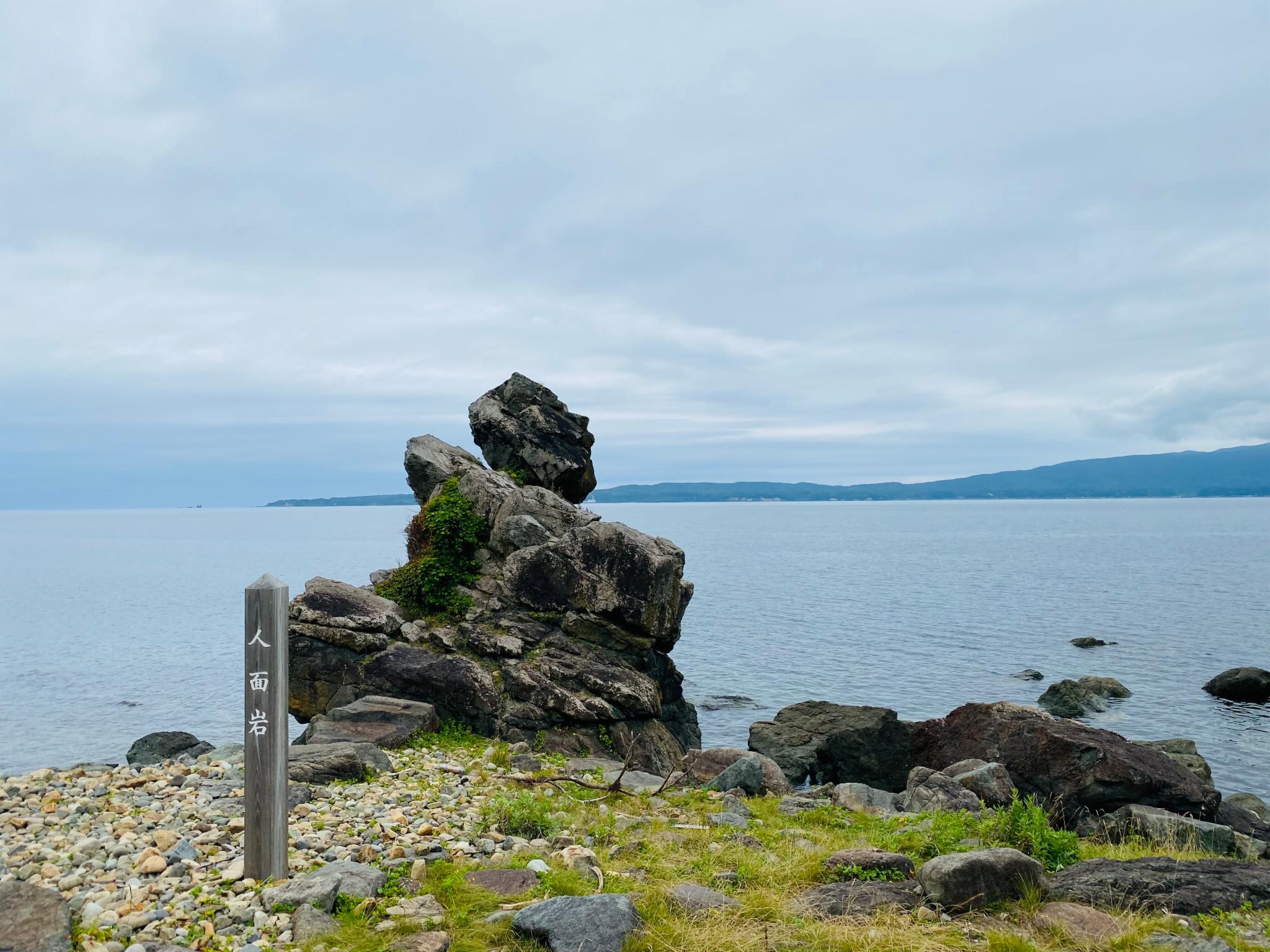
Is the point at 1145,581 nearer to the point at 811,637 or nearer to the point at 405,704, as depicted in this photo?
the point at 811,637

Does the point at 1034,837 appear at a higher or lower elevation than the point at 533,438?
lower

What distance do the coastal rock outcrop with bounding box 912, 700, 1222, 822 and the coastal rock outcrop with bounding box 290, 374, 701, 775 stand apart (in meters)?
7.74

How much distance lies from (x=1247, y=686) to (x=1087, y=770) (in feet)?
78.5

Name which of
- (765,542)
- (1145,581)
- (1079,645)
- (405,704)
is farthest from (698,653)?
(765,542)

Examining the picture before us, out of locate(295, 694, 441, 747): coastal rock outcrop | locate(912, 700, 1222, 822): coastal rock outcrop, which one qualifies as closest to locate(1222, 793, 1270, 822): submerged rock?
locate(912, 700, 1222, 822): coastal rock outcrop

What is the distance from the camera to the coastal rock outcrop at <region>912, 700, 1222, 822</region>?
1683cm

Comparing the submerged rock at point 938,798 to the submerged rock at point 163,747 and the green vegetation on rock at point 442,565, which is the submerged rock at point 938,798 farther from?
the submerged rock at point 163,747

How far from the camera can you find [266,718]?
8.79 m

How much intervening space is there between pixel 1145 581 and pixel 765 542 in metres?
79.1

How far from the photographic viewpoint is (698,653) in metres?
45.4

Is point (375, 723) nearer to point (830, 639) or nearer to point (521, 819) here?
point (521, 819)

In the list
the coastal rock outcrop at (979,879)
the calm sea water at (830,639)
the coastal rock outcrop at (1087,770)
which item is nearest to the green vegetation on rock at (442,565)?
the calm sea water at (830,639)

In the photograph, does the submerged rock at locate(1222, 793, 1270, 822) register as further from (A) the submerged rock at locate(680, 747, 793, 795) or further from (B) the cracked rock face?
(B) the cracked rock face

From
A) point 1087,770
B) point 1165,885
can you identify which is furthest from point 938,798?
point 1165,885
